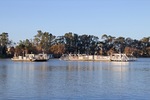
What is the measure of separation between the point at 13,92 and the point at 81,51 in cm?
16179

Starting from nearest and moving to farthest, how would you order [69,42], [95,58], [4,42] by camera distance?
[95,58] → [4,42] → [69,42]

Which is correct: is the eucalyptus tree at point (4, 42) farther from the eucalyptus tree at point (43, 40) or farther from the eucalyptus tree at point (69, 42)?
the eucalyptus tree at point (69, 42)

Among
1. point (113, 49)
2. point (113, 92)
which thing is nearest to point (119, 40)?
point (113, 49)

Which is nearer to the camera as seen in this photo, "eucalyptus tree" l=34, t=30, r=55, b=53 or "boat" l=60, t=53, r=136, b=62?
"boat" l=60, t=53, r=136, b=62

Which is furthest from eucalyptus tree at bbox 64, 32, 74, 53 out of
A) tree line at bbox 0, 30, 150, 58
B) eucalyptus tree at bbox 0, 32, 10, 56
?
eucalyptus tree at bbox 0, 32, 10, 56

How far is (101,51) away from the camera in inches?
7461

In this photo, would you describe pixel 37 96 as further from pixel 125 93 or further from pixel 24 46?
pixel 24 46

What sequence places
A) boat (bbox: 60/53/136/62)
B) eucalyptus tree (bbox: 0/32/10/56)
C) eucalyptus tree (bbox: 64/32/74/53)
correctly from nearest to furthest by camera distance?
boat (bbox: 60/53/136/62), eucalyptus tree (bbox: 0/32/10/56), eucalyptus tree (bbox: 64/32/74/53)

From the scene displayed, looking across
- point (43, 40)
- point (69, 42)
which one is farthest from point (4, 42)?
point (69, 42)

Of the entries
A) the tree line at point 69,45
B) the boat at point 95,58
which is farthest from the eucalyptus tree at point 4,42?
the boat at point 95,58

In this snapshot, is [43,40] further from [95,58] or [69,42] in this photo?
[95,58]

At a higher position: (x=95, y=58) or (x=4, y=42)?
(x=4, y=42)

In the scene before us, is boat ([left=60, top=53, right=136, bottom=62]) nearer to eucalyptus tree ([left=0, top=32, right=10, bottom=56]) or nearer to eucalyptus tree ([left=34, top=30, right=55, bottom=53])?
eucalyptus tree ([left=34, top=30, right=55, bottom=53])

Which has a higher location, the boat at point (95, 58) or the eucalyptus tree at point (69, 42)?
the eucalyptus tree at point (69, 42)
